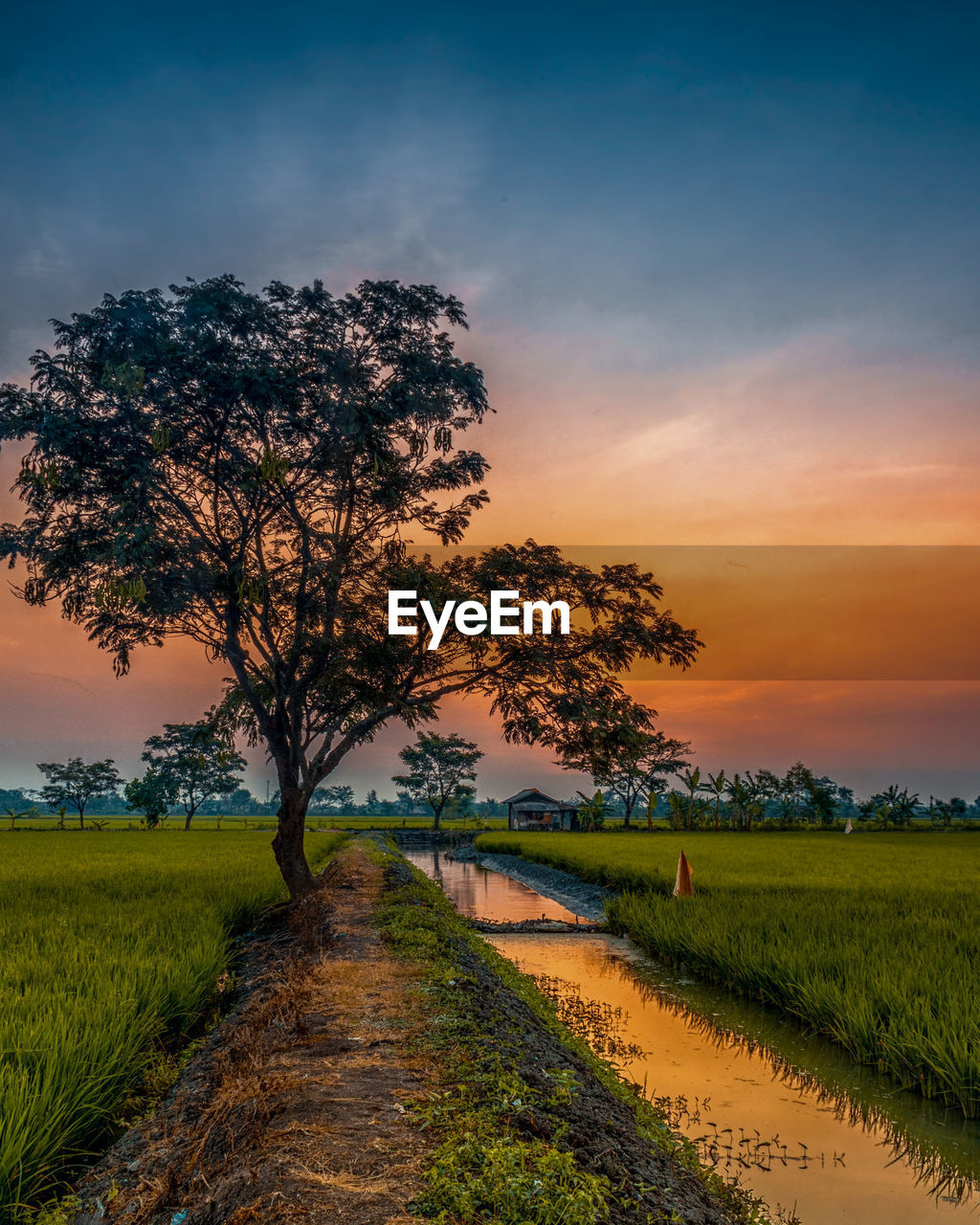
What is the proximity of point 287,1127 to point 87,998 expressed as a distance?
294 centimetres

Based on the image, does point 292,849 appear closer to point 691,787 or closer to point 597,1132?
point 597,1132

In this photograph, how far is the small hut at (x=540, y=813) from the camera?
70938mm

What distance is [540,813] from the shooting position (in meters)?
72.3

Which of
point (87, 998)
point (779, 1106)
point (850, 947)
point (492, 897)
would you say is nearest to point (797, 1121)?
point (779, 1106)

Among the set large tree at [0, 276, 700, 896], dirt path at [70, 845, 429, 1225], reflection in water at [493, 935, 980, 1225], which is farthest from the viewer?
large tree at [0, 276, 700, 896]

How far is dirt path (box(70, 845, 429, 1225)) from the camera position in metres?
3.91

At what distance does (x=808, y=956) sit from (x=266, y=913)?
1046cm

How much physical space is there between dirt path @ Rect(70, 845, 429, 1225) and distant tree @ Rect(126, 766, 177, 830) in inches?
2735

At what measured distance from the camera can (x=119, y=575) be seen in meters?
12.6

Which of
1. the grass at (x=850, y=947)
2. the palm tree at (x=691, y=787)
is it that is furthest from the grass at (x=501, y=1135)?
the palm tree at (x=691, y=787)

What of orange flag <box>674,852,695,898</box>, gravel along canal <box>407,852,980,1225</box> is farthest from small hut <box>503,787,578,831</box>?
gravel along canal <box>407,852,980,1225</box>

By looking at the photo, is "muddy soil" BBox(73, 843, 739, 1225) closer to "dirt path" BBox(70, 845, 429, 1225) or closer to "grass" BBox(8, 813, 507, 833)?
"dirt path" BBox(70, 845, 429, 1225)

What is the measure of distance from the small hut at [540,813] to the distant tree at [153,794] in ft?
107

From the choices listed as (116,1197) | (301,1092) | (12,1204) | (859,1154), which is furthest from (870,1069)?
(12,1204)
